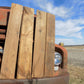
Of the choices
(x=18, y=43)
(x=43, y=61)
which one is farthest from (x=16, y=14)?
(x=43, y=61)

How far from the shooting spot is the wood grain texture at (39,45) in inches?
45.9

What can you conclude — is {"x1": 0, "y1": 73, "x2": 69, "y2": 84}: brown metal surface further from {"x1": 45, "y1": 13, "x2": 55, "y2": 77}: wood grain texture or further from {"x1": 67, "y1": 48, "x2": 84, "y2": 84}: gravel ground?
{"x1": 67, "y1": 48, "x2": 84, "y2": 84}: gravel ground

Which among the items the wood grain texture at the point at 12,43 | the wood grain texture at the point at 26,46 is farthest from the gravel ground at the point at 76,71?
the wood grain texture at the point at 12,43

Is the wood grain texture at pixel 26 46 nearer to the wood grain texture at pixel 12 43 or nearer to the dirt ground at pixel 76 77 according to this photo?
the wood grain texture at pixel 12 43

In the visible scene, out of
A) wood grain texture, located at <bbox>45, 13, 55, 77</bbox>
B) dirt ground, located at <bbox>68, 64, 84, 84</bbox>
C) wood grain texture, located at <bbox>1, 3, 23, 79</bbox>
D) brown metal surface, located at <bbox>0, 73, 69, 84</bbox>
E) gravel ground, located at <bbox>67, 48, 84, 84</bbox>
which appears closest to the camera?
brown metal surface, located at <bbox>0, 73, 69, 84</bbox>

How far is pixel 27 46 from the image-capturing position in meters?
1.18

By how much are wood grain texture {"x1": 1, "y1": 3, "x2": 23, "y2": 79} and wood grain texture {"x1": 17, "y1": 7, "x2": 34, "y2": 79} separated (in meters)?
0.06

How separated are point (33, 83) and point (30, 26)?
71cm

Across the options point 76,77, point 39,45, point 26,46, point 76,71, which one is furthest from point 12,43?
point 76,71

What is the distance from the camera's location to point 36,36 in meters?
1.24

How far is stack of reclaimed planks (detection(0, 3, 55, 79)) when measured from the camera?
1.11m

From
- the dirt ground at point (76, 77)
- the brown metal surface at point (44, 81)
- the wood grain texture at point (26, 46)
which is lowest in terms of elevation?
the dirt ground at point (76, 77)

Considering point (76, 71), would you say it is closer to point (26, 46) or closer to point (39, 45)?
point (39, 45)

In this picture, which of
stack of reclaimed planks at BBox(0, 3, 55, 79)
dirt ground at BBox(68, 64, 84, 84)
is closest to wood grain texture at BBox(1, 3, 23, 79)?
stack of reclaimed planks at BBox(0, 3, 55, 79)
